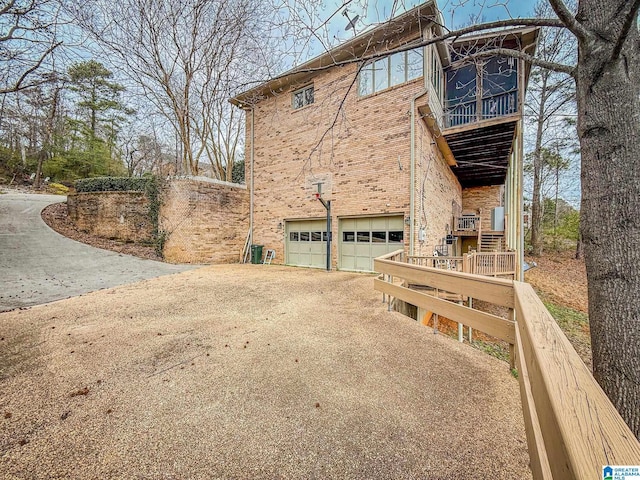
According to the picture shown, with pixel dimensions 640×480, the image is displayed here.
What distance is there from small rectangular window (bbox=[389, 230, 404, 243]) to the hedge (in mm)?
10857

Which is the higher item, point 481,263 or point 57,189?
point 57,189

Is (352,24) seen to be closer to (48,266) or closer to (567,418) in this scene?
(567,418)

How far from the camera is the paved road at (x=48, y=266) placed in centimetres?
614

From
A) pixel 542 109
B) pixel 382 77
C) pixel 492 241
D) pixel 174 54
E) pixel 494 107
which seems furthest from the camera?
pixel 542 109

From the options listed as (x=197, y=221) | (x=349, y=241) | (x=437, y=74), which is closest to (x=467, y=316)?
(x=349, y=241)

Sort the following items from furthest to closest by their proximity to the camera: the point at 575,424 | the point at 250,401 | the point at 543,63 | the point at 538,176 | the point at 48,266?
1. the point at 538,176
2. the point at 48,266
3. the point at 543,63
4. the point at 250,401
5. the point at 575,424

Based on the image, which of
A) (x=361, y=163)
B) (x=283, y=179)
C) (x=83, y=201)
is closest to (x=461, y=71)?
(x=361, y=163)

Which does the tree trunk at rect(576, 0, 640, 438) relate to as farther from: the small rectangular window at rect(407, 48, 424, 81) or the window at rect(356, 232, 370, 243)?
the window at rect(356, 232, 370, 243)

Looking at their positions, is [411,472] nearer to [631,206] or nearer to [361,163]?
[631,206]

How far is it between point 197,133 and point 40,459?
1683cm

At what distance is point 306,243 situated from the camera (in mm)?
11719

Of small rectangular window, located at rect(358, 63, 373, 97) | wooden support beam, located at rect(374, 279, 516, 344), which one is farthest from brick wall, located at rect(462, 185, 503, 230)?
wooden support beam, located at rect(374, 279, 516, 344)

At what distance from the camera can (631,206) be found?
79.4 inches

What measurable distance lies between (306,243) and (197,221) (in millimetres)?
4909
